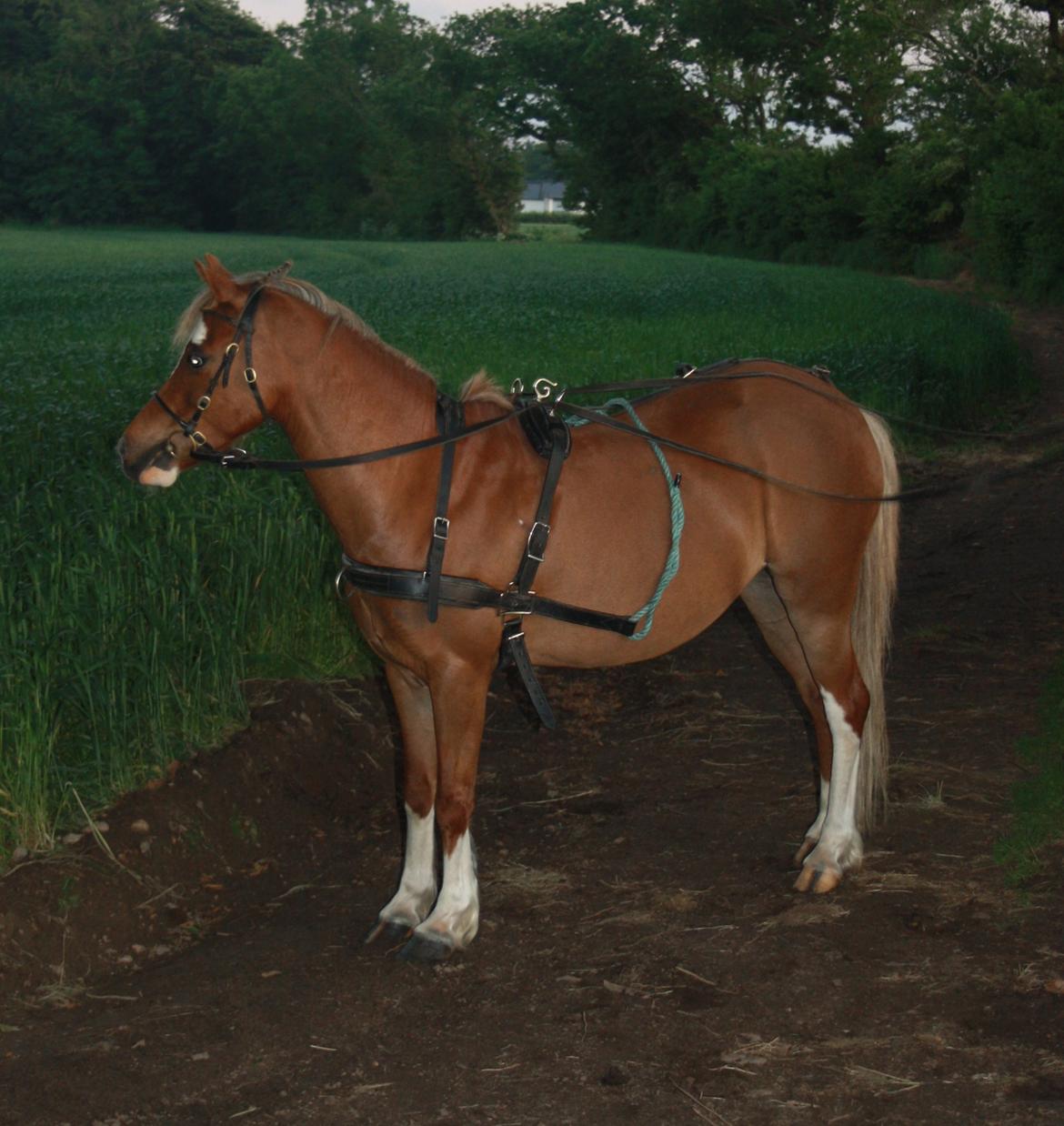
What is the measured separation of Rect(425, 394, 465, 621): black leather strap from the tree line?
48.7ft

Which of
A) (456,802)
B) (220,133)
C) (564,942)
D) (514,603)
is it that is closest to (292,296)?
(514,603)

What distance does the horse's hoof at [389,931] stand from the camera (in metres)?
3.60

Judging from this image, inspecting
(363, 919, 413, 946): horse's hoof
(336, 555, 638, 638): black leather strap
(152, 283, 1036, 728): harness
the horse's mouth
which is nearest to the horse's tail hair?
(152, 283, 1036, 728): harness

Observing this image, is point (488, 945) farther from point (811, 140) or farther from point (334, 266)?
point (811, 140)

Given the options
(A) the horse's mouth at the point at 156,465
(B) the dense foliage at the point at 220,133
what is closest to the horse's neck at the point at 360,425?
(A) the horse's mouth at the point at 156,465

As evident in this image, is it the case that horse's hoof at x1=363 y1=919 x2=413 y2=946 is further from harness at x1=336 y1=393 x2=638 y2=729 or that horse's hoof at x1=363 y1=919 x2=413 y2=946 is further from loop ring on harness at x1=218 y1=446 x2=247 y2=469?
loop ring on harness at x1=218 y1=446 x2=247 y2=469

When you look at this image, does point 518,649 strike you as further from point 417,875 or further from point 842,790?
point 842,790

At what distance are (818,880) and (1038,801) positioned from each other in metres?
0.95

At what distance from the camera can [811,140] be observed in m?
43.1

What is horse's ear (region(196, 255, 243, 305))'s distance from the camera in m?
2.95

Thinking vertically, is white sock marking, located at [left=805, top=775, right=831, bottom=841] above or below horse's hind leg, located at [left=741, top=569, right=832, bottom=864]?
below

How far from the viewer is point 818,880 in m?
3.78

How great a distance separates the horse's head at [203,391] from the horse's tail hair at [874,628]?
79.8 inches

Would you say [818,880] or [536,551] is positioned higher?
[536,551]
